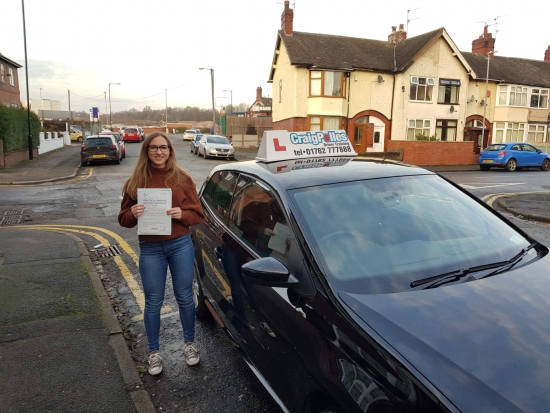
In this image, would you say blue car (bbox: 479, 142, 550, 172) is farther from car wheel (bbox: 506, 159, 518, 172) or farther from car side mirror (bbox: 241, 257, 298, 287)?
car side mirror (bbox: 241, 257, 298, 287)

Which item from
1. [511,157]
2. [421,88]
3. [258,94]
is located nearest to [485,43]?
[421,88]

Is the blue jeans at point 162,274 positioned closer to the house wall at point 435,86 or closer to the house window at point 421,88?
the house wall at point 435,86

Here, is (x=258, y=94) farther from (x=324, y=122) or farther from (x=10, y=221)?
(x=10, y=221)

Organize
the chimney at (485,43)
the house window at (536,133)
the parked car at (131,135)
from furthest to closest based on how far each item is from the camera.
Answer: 1. the parked car at (131,135)
2. the chimney at (485,43)
3. the house window at (536,133)

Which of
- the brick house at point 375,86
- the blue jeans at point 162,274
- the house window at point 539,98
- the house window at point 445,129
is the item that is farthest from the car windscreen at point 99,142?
the house window at point 539,98

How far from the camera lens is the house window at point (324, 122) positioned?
29.2 meters

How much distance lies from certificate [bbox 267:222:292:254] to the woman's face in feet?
3.80

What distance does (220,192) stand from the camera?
13.2 feet

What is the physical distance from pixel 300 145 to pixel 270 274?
1913mm

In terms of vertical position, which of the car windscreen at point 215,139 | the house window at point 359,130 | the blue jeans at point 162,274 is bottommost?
the blue jeans at point 162,274

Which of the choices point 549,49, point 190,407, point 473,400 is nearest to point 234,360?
point 190,407

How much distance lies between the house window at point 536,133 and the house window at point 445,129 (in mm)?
7985

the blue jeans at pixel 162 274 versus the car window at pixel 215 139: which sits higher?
the car window at pixel 215 139

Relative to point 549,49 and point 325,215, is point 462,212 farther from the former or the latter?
point 549,49
